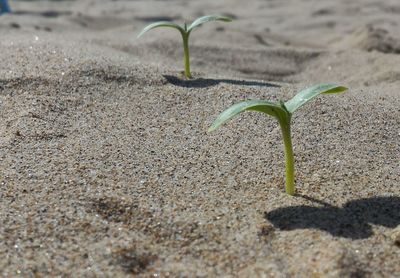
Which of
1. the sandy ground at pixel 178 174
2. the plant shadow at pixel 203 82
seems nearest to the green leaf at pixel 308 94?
the sandy ground at pixel 178 174

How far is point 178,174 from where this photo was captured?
2.01 m

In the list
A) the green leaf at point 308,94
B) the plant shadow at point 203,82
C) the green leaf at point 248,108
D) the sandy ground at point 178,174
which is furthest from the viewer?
the plant shadow at point 203,82

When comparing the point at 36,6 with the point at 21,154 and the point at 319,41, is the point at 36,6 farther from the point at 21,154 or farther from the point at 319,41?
the point at 21,154

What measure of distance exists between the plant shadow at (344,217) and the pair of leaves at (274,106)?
262 millimetres

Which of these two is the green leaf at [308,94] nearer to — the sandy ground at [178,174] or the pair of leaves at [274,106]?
the pair of leaves at [274,106]

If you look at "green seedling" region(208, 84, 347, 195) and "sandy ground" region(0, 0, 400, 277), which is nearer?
"sandy ground" region(0, 0, 400, 277)

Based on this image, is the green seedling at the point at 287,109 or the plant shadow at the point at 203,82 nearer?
the green seedling at the point at 287,109

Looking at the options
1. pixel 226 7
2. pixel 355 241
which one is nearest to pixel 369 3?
pixel 226 7

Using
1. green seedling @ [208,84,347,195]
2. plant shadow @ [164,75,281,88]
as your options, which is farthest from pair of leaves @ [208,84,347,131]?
plant shadow @ [164,75,281,88]

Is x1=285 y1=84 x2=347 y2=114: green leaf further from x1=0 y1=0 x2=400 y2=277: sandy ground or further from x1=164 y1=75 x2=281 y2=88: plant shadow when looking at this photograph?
x1=164 y1=75 x2=281 y2=88: plant shadow

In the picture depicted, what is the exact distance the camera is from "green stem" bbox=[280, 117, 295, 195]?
5.98ft

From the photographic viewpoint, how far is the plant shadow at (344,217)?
171 centimetres

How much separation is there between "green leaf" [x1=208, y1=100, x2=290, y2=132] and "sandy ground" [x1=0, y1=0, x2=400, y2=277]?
9.6 inches

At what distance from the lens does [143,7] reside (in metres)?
6.96
